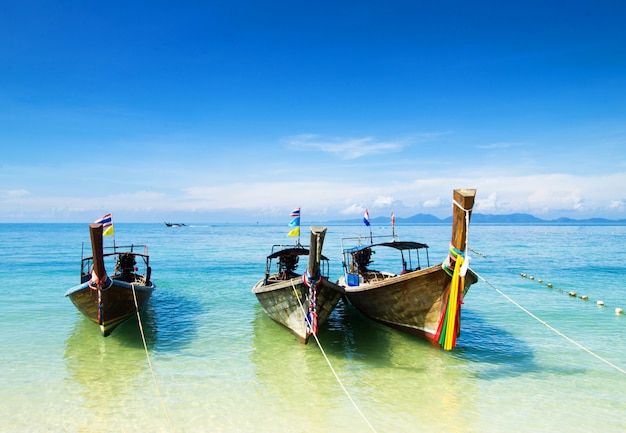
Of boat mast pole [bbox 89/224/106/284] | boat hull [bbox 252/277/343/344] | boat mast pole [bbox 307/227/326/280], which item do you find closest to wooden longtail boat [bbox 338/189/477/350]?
boat hull [bbox 252/277/343/344]

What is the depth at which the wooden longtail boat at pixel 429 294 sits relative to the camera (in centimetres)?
974

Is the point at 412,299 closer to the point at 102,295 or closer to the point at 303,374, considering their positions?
the point at 303,374

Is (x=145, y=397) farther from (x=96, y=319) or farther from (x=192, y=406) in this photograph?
(x=96, y=319)

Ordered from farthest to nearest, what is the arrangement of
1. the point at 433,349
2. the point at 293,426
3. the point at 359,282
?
the point at 359,282 < the point at 433,349 < the point at 293,426

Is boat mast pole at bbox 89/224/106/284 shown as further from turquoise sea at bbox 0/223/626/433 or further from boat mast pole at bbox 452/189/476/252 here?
boat mast pole at bbox 452/189/476/252

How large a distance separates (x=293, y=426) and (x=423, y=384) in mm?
3691

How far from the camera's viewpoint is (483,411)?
28.5 ft

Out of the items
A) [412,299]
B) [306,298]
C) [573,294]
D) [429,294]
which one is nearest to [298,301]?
[306,298]

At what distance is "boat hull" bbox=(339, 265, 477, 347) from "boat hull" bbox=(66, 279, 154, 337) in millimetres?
7516

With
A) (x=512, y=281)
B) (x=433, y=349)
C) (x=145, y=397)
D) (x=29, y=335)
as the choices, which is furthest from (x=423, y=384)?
(x=512, y=281)

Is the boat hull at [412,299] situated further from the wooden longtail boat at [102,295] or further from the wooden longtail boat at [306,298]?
the wooden longtail boat at [102,295]

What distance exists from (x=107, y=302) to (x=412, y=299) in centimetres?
945

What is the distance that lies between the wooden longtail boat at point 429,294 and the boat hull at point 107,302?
7548 millimetres

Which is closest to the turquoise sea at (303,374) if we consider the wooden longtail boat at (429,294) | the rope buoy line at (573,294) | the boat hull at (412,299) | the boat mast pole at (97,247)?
the boat hull at (412,299)
